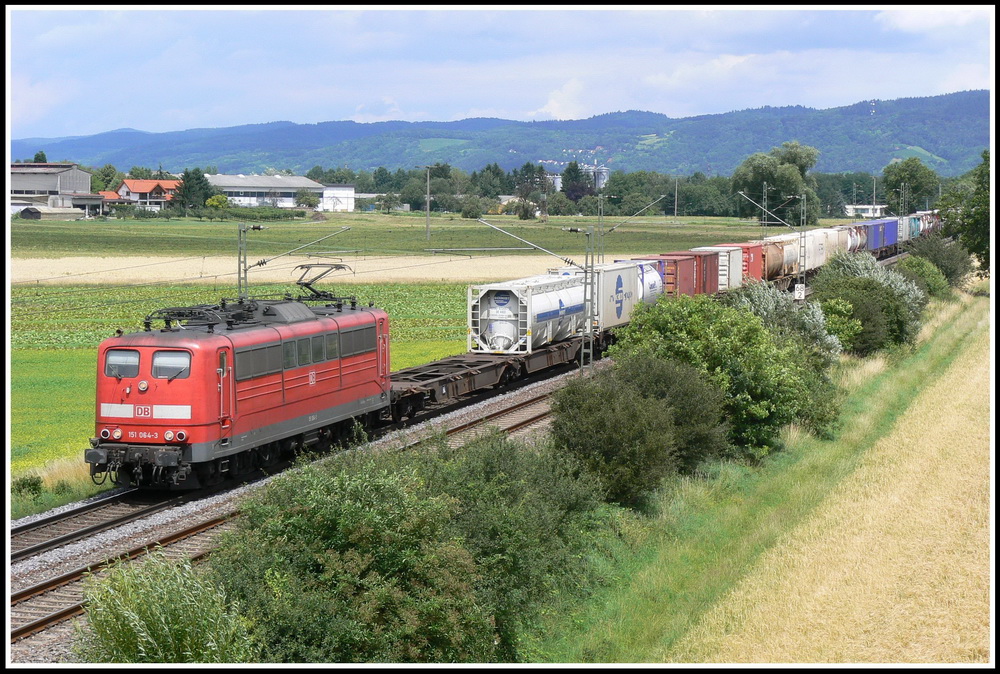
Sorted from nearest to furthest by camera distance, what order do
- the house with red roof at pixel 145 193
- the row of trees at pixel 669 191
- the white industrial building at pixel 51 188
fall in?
the row of trees at pixel 669 191
the white industrial building at pixel 51 188
the house with red roof at pixel 145 193

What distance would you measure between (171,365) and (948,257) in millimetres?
72279

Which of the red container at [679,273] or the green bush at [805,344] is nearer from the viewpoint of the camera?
the green bush at [805,344]

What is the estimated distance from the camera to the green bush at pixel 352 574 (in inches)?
558

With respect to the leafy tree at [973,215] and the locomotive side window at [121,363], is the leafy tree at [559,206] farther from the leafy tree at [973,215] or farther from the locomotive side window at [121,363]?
the locomotive side window at [121,363]

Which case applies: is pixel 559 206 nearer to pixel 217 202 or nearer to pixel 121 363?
pixel 217 202

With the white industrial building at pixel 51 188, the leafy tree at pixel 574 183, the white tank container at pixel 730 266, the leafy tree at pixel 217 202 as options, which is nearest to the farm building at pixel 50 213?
the white industrial building at pixel 51 188

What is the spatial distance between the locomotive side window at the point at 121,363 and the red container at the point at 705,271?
3275 centimetres

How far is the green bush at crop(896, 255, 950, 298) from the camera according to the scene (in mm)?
68188

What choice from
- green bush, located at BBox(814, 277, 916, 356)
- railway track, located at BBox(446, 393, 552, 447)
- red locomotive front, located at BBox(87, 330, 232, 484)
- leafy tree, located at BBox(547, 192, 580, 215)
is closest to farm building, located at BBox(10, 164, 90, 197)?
leafy tree, located at BBox(547, 192, 580, 215)

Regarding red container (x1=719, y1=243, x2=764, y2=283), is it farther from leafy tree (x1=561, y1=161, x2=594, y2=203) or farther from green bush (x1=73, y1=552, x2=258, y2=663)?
leafy tree (x1=561, y1=161, x2=594, y2=203)

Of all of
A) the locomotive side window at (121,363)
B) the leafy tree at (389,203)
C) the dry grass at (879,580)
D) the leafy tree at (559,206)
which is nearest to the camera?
the dry grass at (879,580)

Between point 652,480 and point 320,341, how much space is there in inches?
343

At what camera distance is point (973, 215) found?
3164 inches

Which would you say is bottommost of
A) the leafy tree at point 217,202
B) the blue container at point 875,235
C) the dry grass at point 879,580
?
the dry grass at point 879,580
